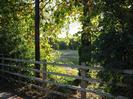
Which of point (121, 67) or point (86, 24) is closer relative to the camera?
point (121, 67)

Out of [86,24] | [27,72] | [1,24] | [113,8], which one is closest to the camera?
[113,8]

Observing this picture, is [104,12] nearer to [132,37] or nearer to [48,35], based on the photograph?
[132,37]

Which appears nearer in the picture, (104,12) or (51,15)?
(104,12)

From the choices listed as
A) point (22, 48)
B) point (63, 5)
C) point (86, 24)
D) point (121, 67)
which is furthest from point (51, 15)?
point (121, 67)

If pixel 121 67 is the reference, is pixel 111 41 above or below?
above

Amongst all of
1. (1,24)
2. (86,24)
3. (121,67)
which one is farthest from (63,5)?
(121,67)

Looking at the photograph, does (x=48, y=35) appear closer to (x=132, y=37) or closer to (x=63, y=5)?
(x=63, y=5)

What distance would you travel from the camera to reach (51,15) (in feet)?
53.2

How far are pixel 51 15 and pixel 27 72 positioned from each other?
3.27m

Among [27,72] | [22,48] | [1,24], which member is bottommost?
[27,72]

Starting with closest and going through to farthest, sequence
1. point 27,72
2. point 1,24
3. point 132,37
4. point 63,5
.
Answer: point 132,37
point 27,72
point 63,5
point 1,24

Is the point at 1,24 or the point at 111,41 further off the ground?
the point at 1,24

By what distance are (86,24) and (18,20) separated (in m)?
7.21

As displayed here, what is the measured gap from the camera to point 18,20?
53.5 ft
